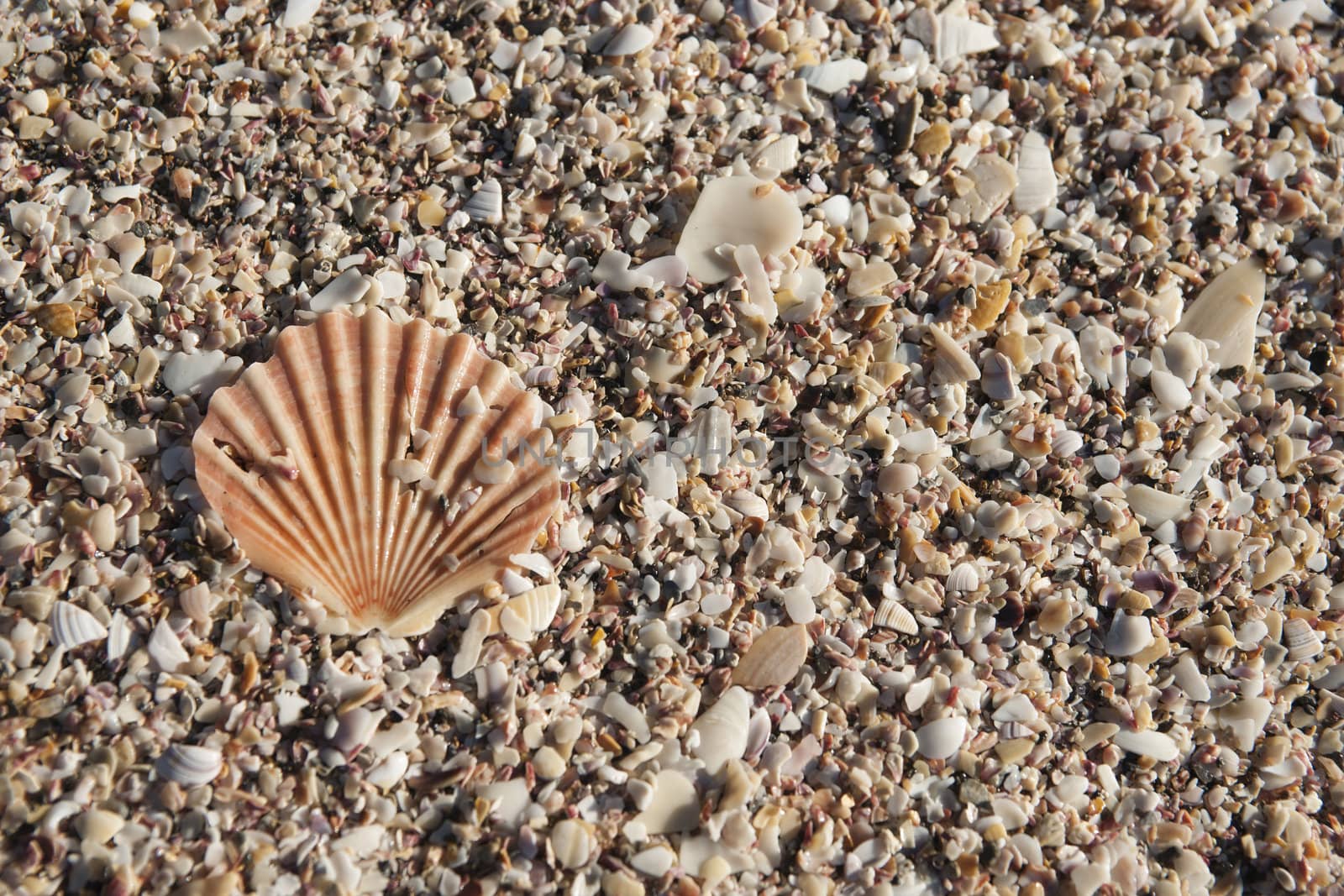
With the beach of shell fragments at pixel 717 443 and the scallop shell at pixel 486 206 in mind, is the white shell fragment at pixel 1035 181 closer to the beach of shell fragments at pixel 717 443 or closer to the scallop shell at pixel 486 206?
the beach of shell fragments at pixel 717 443

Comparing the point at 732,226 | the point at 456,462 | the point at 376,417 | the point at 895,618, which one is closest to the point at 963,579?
the point at 895,618

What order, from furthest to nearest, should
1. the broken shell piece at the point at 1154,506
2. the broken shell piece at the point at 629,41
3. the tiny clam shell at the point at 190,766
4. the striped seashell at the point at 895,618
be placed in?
the broken shell piece at the point at 629,41 < the broken shell piece at the point at 1154,506 < the striped seashell at the point at 895,618 < the tiny clam shell at the point at 190,766

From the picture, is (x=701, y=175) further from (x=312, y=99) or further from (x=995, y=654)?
(x=995, y=654)

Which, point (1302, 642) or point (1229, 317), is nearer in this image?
point (1302, 642)

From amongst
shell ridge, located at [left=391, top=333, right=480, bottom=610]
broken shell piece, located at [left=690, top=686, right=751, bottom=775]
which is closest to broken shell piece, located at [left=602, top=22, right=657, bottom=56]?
shell ridge, located at [left=391, top=333, right=480, bottom=610]

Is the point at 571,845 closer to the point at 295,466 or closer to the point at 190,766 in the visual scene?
the point at 190,766

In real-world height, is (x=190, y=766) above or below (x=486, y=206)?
below

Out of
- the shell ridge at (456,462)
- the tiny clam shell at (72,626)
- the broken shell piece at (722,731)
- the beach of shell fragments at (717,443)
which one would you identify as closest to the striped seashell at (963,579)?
the beach of shell fragments at (717,443)
